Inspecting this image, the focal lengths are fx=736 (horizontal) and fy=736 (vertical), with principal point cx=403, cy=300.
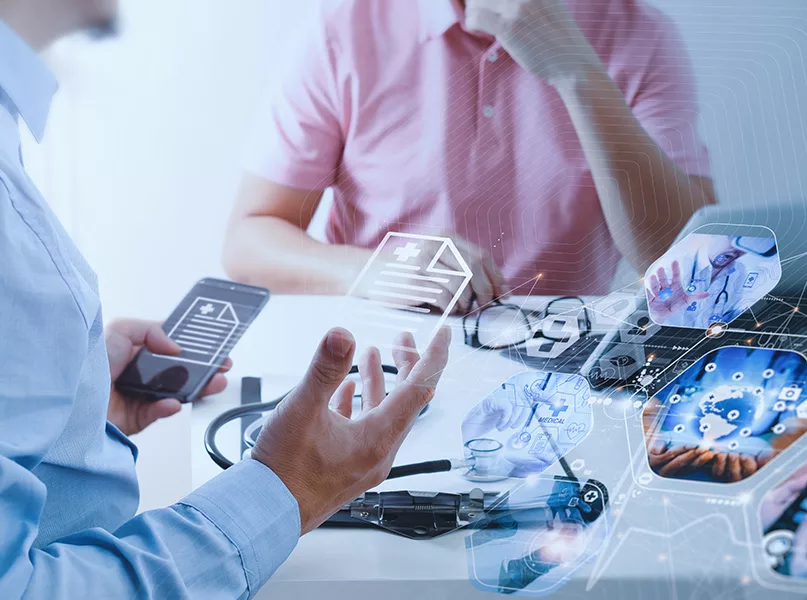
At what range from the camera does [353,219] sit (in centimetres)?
68

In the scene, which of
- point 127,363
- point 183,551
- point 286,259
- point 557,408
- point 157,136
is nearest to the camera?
point 183,551

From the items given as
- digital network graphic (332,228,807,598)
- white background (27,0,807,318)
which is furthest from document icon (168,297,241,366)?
digital network graphic (332,228,807,598)

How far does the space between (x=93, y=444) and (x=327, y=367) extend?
Answer: 193 millimetres

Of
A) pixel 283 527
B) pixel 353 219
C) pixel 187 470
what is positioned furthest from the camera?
pixel 187 470

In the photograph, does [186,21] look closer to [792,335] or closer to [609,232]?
[609,232]

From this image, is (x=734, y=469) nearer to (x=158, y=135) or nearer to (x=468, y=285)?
(x=468, y=285)

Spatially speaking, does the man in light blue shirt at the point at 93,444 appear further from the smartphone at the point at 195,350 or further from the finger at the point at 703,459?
the smartphone at the point at 195,350

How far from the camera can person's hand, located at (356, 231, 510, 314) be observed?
1.97ft

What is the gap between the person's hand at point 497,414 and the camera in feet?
2.08

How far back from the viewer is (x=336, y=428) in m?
0.60

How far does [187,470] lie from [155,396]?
1.16ft

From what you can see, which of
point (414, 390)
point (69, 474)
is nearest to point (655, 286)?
point (414, 390)

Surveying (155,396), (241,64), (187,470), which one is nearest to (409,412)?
(155,396)

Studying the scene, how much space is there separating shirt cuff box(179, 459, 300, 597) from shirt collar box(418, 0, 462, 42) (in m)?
0.46
